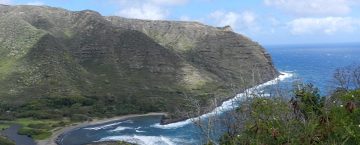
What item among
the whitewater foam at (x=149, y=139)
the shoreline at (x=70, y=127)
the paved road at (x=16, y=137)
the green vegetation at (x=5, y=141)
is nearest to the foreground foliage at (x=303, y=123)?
the whitewater foam at (x=149, y=139)

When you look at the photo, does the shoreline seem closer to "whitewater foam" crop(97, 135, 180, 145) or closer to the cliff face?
"whitewater foam" crop(97, 135, 180, 145)

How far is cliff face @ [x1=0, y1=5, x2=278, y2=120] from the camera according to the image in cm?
14312

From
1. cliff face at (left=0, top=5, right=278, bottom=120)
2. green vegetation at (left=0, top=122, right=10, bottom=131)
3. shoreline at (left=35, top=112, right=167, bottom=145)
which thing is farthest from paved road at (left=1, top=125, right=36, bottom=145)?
cliff face at (left=0, top=5, right=278, bottom=120)

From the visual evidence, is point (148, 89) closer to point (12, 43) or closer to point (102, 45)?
point (102, 45)

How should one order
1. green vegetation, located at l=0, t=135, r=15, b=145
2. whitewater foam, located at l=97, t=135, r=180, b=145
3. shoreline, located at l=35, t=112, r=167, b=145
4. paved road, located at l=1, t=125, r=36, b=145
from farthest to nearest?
1. shoreline, located at l=35, t=112, r=167, b=145
2. paved road, located at l=1, t=125, r=36, b=145
3. whitewater foam, located at l=97, t=135, r=180, b=145
4. green vegetation, located at l=0, t=135, r=15, b=145

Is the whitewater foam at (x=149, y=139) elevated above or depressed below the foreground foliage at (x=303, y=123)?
below

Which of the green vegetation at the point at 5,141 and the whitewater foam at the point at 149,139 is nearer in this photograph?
the green vegetation at the point at 5,141

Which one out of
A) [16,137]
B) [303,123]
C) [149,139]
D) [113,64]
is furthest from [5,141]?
[113,64]

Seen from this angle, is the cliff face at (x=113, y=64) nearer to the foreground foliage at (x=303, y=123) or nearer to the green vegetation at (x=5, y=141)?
the green vegetation at (x=5, y=141)

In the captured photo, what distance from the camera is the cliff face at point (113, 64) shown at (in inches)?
5635

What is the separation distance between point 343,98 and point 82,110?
106 metres

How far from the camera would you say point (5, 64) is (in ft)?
500

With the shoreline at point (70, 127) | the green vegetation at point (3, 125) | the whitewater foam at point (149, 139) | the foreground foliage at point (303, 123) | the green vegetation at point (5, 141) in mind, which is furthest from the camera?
the green vegetation at point (3, 125)

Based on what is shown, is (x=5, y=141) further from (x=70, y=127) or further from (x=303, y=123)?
(x=303, y=123)
